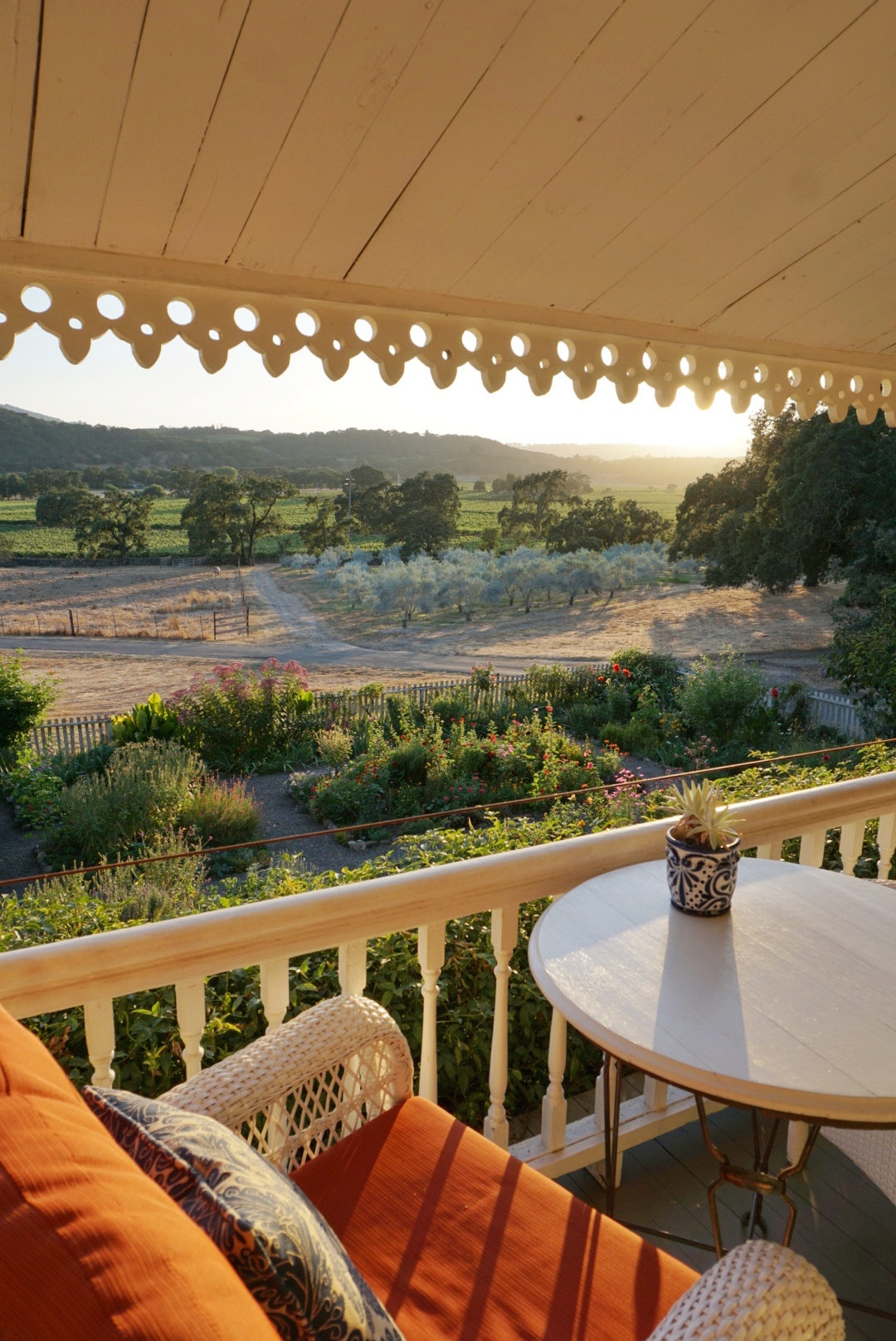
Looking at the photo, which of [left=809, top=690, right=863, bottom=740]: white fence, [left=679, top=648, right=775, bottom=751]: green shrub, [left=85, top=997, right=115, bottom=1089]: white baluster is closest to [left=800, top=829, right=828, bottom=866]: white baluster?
[left=85, top=997, right=115, bottom=1089]: white baluster

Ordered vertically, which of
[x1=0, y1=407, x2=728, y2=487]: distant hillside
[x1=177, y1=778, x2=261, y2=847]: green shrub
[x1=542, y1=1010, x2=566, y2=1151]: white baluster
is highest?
[x1=0, y1=407, x2=728, y2=487]: distant hillside

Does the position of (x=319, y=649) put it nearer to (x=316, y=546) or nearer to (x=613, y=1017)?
(x=316, y=546)

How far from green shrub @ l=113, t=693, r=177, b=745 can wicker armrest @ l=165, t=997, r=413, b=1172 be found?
18.0ft

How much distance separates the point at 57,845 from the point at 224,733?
1.74 m

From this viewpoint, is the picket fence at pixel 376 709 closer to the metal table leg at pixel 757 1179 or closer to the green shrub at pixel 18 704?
the green shrub at pixel 18 704

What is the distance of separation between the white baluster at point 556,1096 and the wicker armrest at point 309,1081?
33 cm

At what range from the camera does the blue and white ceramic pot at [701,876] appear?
1.05 m

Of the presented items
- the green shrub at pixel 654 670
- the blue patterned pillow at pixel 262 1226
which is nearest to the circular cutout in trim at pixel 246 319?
the blue patterned pillow at pixel 262 1226

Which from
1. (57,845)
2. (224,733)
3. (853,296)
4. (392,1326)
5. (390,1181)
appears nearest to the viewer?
(392,1326)

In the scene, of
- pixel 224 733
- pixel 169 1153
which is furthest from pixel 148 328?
pixel 224 733

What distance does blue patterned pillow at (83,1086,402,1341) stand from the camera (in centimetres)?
40

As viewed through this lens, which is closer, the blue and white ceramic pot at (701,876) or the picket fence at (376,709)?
the blue and white ceramic pot at (701,876)

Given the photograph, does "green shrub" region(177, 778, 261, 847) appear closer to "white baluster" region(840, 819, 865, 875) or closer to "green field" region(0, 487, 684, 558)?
"green field" region(0, 487, 684, 558)

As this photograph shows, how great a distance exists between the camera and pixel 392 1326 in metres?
0.44
